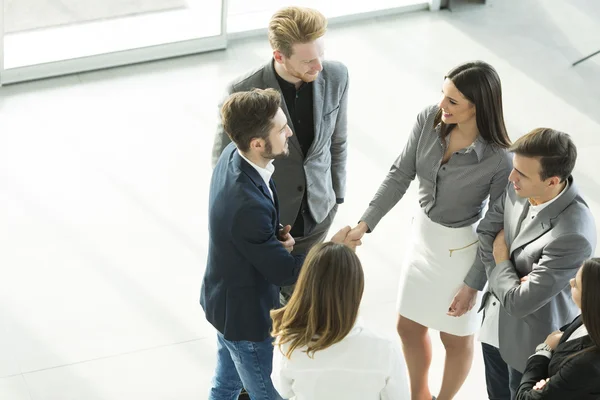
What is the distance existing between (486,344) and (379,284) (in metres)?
1.40

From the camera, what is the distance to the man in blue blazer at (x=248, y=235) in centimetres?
360

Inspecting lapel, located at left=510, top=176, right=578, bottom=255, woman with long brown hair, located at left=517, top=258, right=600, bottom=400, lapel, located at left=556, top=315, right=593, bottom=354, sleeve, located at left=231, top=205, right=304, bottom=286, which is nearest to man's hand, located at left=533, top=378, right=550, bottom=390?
woman with long brown hair, located at left=517, top=258, right=600, bottom=400

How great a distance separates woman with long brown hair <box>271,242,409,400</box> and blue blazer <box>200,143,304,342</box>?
357 mm

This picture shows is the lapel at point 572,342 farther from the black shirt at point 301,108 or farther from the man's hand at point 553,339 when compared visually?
the black shirt at point 301,108

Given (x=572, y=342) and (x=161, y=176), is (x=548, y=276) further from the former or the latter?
(x=161, y=176)

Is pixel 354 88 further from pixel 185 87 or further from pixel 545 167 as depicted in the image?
pixel 545 167

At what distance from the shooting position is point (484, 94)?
150 inches

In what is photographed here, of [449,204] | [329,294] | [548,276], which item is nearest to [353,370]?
[329,294]

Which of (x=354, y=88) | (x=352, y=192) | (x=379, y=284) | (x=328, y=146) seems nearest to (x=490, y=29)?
(x=354, y=88)

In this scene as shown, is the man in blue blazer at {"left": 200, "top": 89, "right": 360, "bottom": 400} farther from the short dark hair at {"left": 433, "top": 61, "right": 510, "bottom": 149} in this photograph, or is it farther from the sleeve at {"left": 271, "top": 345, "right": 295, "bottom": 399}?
the short dark hair at {"left": 433, "top": 61, "right": 510, "bottom": 149}

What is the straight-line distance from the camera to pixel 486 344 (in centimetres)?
419

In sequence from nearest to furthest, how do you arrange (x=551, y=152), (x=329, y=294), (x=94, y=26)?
(x=329, y=294) < (x=551, y=152) < (x=94, y=26)

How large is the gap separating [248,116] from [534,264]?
1172 millimetres

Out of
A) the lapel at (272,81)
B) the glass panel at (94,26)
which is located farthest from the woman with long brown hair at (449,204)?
the glass panel at (94,26)
